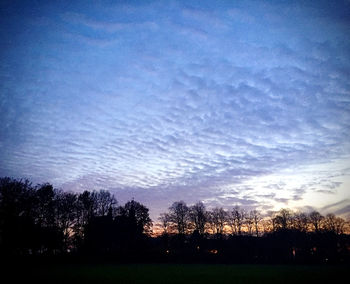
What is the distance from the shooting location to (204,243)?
235 ft

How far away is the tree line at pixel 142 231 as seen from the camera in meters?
46.0

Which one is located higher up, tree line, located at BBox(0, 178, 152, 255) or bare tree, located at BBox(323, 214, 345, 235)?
tree line, located at BBox(0, 178, 152, 255)

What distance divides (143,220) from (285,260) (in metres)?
48.3

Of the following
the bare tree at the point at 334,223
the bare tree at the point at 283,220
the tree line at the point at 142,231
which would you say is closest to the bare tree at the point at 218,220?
the tree line at the point at 142,231

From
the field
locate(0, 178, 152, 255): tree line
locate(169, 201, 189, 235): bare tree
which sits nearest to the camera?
the field

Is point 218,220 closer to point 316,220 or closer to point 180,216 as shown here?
point 180,216

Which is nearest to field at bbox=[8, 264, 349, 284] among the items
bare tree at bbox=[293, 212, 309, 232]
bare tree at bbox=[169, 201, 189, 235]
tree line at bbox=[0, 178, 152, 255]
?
tree line at bbox=[0, 178, 152, 255]

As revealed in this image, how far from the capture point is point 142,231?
240 feet

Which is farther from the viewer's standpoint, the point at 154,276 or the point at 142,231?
the point at 142,231

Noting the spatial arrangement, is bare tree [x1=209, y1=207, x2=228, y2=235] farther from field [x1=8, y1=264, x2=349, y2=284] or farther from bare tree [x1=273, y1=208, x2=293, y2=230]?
field [x1=8, y1=264, x2=349, y2=284]

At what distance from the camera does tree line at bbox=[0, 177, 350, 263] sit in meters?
46.0

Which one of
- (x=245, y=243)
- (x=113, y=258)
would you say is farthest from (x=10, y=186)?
(x=245, y=243)

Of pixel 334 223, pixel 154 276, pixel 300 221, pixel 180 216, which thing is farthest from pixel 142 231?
pixel 334 223

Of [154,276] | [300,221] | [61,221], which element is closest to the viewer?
[154,276]
